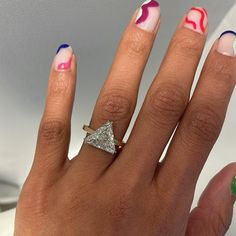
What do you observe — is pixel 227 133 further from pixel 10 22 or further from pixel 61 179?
pixel 10 22

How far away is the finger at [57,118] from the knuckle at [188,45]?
0.17 metres

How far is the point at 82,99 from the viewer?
880mm

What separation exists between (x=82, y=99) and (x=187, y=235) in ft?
1.24

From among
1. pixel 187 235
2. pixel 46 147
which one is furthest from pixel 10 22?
pixel 187 235

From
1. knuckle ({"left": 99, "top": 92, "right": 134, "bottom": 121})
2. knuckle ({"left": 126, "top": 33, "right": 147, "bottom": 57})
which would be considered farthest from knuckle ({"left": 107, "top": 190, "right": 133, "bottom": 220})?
knuckle ({"left": 126, "top": 33, "right": 147, "bottom": 57})

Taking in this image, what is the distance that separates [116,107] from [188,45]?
0.15 m

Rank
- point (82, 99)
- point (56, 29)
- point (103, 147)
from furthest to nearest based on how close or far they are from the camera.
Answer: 1. point (82, 99)
2. point (56, 29)
3. point (103, 147)

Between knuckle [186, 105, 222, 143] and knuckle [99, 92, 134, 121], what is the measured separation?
9 cm

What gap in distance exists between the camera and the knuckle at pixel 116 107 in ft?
1.98

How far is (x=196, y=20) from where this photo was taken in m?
0.60

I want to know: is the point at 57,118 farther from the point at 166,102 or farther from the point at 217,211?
the point at 217,211

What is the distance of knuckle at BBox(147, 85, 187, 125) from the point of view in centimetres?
60

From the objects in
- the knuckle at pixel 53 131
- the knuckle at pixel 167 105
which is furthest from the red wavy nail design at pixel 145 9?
the knuckle at pixel 53 131

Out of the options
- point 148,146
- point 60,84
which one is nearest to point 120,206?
point 148,146
